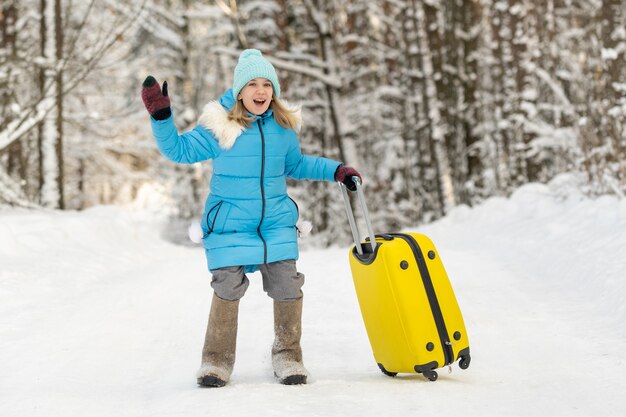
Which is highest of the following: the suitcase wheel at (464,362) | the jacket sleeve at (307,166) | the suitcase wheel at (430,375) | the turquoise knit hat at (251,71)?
the turquoise knit hat at (251,71)

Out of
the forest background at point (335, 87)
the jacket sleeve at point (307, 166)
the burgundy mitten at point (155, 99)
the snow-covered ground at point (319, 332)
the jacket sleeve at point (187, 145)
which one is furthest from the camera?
the forest background at point (335, 87)

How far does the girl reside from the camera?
367 centimetres

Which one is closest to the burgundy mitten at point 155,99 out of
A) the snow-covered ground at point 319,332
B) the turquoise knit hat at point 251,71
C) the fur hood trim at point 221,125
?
the fur hood trim at point 221,125

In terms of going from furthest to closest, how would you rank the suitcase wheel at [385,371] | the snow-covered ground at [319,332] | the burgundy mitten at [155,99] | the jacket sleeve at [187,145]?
the suitcase wheel at [385,371]
the jacket sleeve at [187,145]
the burgundy mitten at [155,99]
the snow-covered ground at [319,332]

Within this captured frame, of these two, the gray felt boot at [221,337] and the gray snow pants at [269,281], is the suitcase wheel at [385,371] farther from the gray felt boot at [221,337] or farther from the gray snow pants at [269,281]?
the gray felt boot at [221,337]

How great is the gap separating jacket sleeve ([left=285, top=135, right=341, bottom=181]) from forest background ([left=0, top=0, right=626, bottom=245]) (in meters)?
8.18

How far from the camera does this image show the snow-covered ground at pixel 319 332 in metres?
3.26

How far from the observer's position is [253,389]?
3410mm

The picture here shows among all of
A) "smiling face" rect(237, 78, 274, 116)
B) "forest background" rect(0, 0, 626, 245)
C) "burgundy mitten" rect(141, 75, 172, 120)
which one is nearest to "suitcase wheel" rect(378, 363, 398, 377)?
"smiling face" rect(237, 78, 274, 116)

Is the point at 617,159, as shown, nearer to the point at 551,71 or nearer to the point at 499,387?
the point at 499,387

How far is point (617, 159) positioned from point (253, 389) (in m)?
6.32

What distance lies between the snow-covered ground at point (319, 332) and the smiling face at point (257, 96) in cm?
133

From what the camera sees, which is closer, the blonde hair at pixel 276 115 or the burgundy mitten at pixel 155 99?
the burgundy mitten at pixel 155 99

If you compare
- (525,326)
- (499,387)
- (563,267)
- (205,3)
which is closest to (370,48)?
(205,3)
